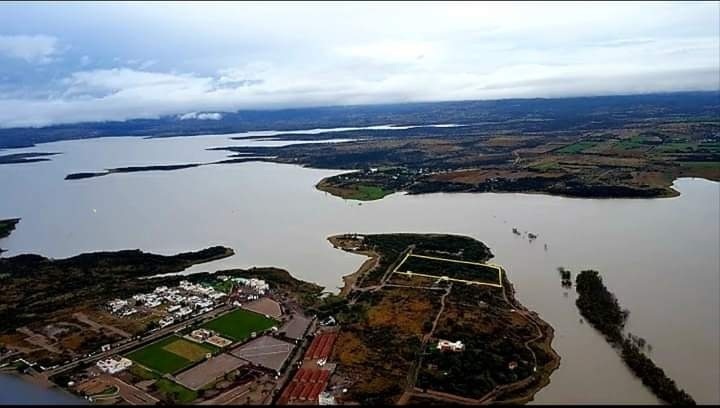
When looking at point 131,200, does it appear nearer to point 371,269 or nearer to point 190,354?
point 371,269

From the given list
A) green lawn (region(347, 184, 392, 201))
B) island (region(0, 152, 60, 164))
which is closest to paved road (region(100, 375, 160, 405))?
green lawn (region(347, 184, 392, 201))

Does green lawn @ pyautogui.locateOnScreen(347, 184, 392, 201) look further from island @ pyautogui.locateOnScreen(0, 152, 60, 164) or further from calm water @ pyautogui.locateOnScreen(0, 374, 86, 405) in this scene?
island @ pyautogui.locateOnScreen(0, 152, 60, 164)

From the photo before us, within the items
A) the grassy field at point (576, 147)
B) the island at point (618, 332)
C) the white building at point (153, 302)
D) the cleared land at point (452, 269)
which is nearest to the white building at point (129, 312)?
the white building at point (153, 302)

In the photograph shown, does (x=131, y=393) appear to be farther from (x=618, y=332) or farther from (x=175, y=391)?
(x=618, y=332)

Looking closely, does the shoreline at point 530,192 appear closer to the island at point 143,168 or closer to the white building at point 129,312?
the island at point 143,168

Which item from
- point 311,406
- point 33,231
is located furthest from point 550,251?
point 33,231

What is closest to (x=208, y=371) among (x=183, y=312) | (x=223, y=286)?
(x=183, y=312)
